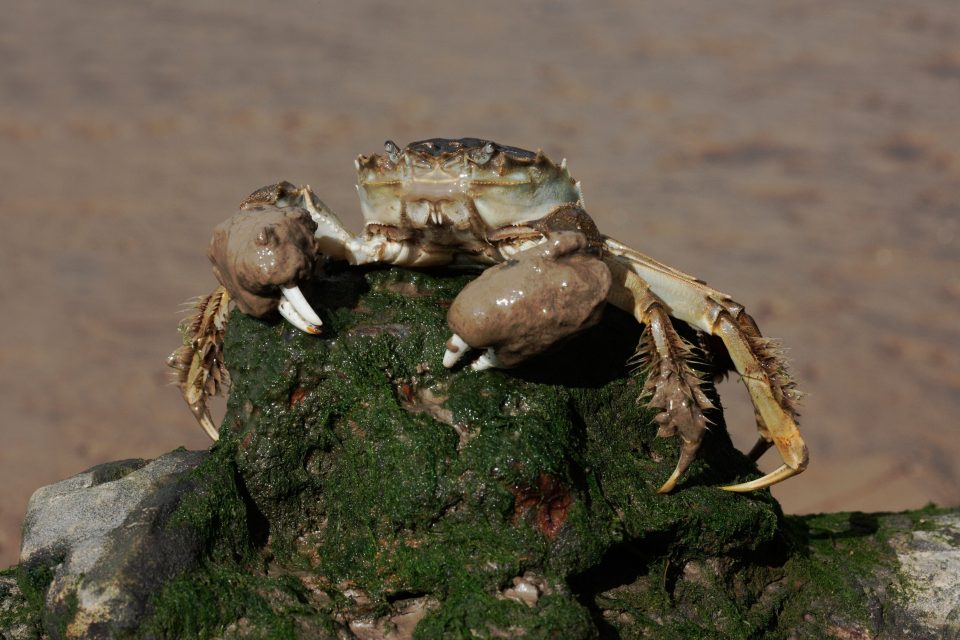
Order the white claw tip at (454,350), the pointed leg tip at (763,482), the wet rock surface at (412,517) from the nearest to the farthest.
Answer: the wet rock surface at (412,517)
the white claw tip at (454,350)
the pointed leg tip at (763,482)

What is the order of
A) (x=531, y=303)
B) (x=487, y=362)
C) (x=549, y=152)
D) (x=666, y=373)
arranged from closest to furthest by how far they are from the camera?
(x=531, y=303), (x=487, y=362), (x=666, y=373), (x=549, y=152)

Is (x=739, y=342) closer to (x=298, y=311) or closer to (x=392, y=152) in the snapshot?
(x=392, y=152)

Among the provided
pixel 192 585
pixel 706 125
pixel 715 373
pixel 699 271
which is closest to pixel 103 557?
pixel 192 585

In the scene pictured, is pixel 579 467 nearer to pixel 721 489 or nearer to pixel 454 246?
pixel 721 489

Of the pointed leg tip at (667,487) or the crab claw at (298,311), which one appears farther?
the pointed leg tip at (667,487)

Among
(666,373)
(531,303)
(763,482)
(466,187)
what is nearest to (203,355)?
(466,187)

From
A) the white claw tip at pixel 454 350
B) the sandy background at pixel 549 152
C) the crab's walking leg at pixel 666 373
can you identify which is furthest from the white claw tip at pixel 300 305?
the sandy background at pixel 549 152

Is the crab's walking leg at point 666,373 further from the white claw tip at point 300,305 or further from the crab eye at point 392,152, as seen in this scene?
the white claw tip at point 300,305

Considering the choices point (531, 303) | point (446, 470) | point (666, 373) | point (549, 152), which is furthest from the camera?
point (549, 152)
